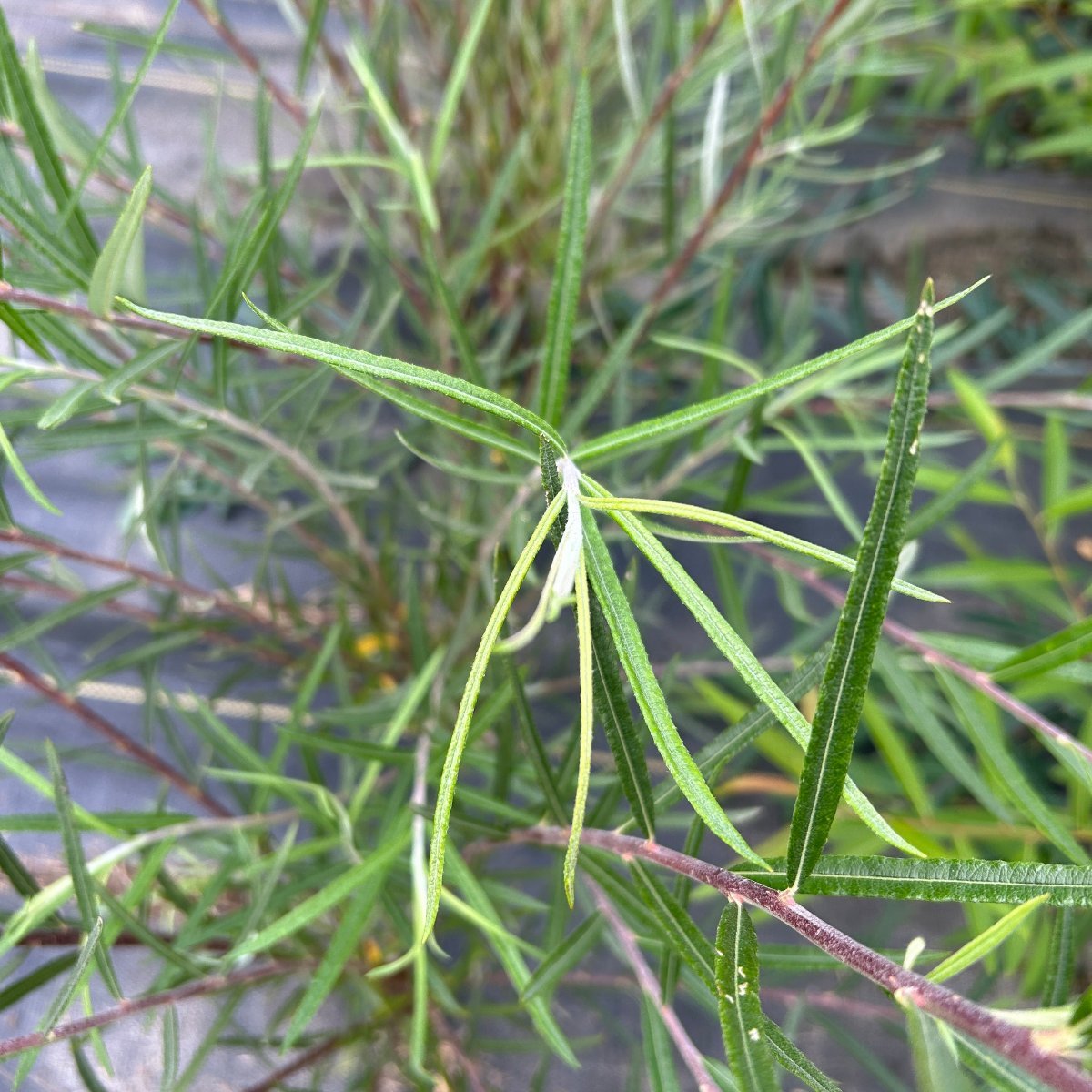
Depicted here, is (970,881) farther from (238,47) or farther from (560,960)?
(238,47)

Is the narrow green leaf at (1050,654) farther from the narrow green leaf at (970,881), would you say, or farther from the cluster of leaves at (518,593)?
the narrow green leaf at (970,881)

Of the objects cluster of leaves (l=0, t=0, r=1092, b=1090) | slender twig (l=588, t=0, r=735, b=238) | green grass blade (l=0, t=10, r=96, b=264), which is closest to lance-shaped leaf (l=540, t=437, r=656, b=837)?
cluster of leaves (l=0, t=0, r=1092, b=1090)

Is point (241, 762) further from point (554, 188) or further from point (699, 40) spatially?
point (554, 188)

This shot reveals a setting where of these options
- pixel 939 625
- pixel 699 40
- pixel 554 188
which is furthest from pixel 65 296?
pixel 939 625

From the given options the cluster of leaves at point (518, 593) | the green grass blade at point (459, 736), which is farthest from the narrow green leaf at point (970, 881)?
the green grass blade at point (459, 736)

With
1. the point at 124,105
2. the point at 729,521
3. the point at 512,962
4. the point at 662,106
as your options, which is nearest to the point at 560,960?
the point at 512,962

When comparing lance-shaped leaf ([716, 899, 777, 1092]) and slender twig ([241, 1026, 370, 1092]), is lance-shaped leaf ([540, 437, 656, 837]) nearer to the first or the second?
lance-shaped leaf ([716, 899, 777, 1092])

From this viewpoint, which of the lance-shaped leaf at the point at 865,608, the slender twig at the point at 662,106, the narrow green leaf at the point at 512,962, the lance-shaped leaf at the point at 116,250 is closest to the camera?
the lance-shaped leaf at the point at 865,608
